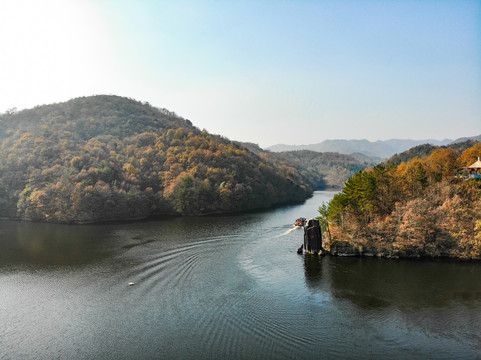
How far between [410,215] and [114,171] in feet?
234

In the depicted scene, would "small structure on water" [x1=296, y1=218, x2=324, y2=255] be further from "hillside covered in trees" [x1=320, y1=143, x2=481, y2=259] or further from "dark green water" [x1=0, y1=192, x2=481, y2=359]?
"dark green water" [x1=0, y1=192, x2=481, y2=359]

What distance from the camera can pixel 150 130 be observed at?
11875cm

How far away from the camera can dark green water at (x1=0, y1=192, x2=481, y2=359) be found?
20656mm

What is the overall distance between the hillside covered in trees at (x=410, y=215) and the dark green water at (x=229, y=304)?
7.50ft

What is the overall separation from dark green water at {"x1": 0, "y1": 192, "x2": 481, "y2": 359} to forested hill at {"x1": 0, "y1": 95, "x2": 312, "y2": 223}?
29679 mm

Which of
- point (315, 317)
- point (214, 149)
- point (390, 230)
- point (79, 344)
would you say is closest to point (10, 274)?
point (79, 344)

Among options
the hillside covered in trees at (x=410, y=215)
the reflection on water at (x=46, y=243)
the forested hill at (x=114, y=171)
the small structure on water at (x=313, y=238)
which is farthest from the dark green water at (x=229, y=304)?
the forested hill at (x=114, y=171)

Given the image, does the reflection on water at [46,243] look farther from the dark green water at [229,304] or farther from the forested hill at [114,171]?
the forested hill at [114,171]

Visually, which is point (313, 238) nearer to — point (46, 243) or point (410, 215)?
point (410, 215)

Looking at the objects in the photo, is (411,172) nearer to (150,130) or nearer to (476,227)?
(476,227)

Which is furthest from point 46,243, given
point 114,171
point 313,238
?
point 313,238

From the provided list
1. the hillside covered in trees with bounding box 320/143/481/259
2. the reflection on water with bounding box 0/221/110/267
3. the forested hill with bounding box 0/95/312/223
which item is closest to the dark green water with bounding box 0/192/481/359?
the reflection on water with bounding box 0/221/110/267

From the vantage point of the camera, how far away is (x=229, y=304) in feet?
87.8

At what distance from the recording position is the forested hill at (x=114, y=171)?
7312 centimetres
